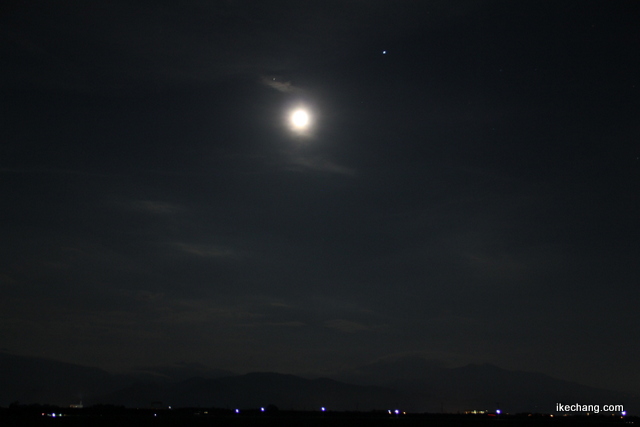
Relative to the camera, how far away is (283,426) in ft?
254

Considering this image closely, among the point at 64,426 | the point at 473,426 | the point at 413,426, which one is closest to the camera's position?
the point at 64,426

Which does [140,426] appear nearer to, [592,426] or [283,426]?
[283,426]

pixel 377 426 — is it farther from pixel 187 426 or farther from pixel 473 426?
pixel 187 426

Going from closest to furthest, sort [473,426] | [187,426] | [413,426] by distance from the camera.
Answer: [187,426] < [413,426] < [473,426]

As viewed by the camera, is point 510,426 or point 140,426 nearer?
point 140,426

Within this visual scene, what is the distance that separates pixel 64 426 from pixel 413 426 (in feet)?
150

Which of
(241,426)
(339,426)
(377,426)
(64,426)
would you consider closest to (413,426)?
(377,426)

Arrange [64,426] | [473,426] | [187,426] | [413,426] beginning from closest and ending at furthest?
1. [64,426]
2. [187,426]
3. [413,426]
4. [473,426]

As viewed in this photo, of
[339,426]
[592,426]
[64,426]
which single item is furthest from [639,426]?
[64,426]

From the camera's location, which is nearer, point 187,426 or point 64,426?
point 64,426

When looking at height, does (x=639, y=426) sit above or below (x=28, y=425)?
below

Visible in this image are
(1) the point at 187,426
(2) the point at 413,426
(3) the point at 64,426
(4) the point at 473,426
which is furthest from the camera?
(4) the point at 473,426

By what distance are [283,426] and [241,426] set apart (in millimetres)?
5699

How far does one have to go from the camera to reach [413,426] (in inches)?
3191
